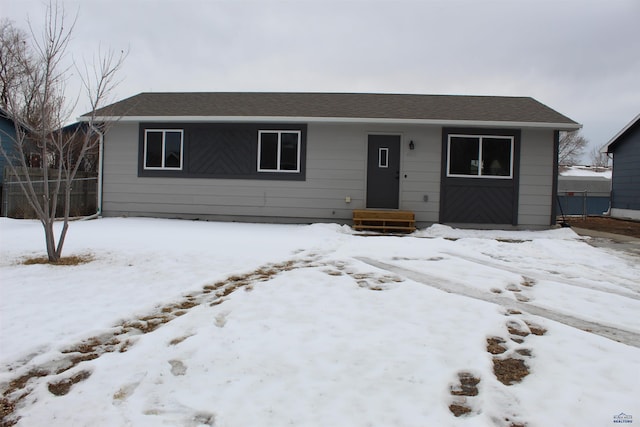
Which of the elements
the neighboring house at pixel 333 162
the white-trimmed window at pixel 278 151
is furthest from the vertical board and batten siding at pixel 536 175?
the white-trimmed window at pixel 278 151

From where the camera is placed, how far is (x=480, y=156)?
10.2m

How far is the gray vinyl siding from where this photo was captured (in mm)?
15102

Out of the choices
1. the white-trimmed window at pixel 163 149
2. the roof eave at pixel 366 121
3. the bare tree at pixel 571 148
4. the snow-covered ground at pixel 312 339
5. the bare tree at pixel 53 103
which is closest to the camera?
the snow-covered ground at pixel 312 339

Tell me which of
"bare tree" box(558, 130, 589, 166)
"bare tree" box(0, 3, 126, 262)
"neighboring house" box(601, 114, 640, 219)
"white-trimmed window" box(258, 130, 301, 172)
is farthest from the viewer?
"bare tree" box(558, 130, 589, 166)

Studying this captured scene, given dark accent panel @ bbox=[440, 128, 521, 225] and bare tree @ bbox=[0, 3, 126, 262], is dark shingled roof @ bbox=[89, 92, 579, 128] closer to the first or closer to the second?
dark accent panel @ bbox=[440, 128, 521, 225]

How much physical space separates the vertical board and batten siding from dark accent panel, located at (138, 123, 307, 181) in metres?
5.53

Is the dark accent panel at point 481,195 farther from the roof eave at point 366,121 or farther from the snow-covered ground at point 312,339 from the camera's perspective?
the snow-covered ground at point 312,339

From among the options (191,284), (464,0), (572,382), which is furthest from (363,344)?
(464,0)

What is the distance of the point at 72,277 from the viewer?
4602 mm

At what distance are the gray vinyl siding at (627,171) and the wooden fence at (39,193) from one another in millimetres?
18963

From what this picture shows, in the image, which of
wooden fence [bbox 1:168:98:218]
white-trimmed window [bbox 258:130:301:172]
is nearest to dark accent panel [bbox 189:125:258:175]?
white-trimmed window [bbox 258:130:301:172]

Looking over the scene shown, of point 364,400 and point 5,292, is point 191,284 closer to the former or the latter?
point 5,292

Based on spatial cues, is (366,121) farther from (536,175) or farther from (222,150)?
(536,175)

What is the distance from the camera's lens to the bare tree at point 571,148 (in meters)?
38.6
